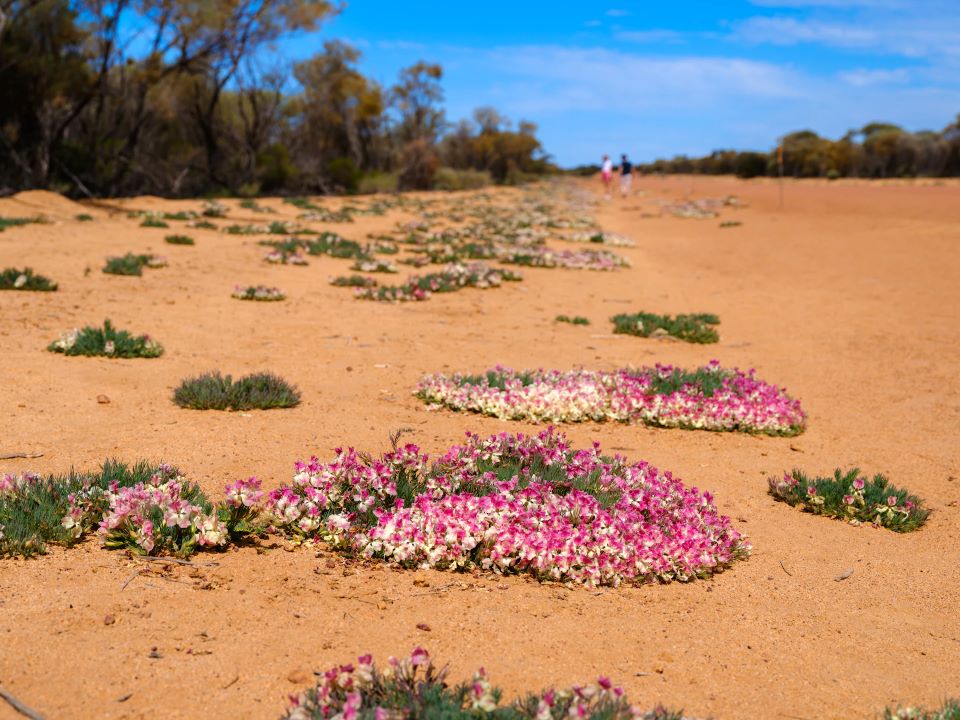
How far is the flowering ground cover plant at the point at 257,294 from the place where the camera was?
12110 millimetres

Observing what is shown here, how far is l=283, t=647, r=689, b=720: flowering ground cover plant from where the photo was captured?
2811mm

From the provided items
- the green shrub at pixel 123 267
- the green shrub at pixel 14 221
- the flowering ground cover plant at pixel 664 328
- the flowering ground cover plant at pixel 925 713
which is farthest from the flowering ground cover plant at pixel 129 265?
the flowering ground cover plant at pixel 925 713

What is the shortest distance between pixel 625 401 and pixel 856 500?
2.38 m

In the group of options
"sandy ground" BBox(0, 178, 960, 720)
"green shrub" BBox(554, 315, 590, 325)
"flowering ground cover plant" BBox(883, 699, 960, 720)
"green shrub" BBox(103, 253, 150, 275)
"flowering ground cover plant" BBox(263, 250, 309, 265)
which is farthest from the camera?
"flowering ground cover plant" BBox(263, 250, 309, 265)

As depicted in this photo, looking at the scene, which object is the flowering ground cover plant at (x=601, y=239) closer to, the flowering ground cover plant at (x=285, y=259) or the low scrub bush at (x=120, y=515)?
the flowering ground cover plant at (x=285, y=259)

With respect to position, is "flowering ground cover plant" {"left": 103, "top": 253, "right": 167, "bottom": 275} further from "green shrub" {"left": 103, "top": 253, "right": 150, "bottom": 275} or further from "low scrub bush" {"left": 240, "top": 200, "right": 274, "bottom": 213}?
"low scrub bush" {"left": 240, "top": 200, "right": 274, "bottom": 213}

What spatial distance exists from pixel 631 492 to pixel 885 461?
123 inches

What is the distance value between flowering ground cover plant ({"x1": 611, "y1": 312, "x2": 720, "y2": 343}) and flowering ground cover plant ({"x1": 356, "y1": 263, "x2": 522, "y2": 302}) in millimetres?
3439

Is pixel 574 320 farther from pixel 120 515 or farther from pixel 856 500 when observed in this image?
pixel 120 515

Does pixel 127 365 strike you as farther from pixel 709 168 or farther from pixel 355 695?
pixel 709 168

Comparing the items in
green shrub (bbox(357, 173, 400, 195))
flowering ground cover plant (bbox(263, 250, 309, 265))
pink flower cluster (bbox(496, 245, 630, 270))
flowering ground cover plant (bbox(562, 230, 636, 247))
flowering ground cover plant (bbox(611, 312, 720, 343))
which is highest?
green shrub (bbox(357, 173, 400, 195))

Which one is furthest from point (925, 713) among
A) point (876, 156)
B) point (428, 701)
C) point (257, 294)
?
point (876, 156)

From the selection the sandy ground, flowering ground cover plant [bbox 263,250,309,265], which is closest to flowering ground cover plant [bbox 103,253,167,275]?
the sandy ground

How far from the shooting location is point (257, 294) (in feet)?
39.8
